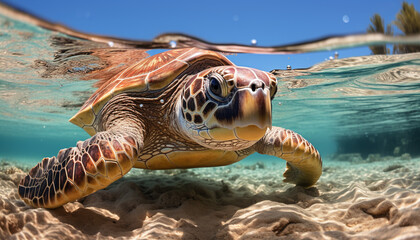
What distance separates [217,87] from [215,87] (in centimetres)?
2

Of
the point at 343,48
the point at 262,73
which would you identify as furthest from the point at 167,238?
the point at 343,48

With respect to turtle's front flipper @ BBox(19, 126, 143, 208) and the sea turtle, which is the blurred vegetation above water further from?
turtle's front flipper @ BBox(19, 126, 143, 208)

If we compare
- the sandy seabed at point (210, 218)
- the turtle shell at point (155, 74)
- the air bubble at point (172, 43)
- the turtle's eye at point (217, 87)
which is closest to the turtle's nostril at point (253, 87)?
the turtle's eye at point (217, 87)

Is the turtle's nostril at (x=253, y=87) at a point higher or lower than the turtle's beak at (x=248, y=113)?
higher

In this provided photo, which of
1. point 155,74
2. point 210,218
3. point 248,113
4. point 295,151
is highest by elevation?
point 155,74

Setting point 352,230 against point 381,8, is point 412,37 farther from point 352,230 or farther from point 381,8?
point 352,230

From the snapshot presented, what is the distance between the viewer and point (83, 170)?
208 centimetres

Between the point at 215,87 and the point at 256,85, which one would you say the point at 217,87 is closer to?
the point at 215,87

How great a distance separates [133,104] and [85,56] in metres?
3.44

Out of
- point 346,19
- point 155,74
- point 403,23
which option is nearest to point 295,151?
point 155,74

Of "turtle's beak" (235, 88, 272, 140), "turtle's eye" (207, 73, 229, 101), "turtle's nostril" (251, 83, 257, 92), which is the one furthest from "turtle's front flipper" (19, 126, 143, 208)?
"turtle's nostril" (251, 83, 257, 92)

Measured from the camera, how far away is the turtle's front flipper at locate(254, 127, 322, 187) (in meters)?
3.29

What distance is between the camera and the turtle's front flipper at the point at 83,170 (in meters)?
2.08

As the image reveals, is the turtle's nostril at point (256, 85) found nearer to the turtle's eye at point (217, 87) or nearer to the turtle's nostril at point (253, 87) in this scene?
the turtle's nostril at point (253, 87)
